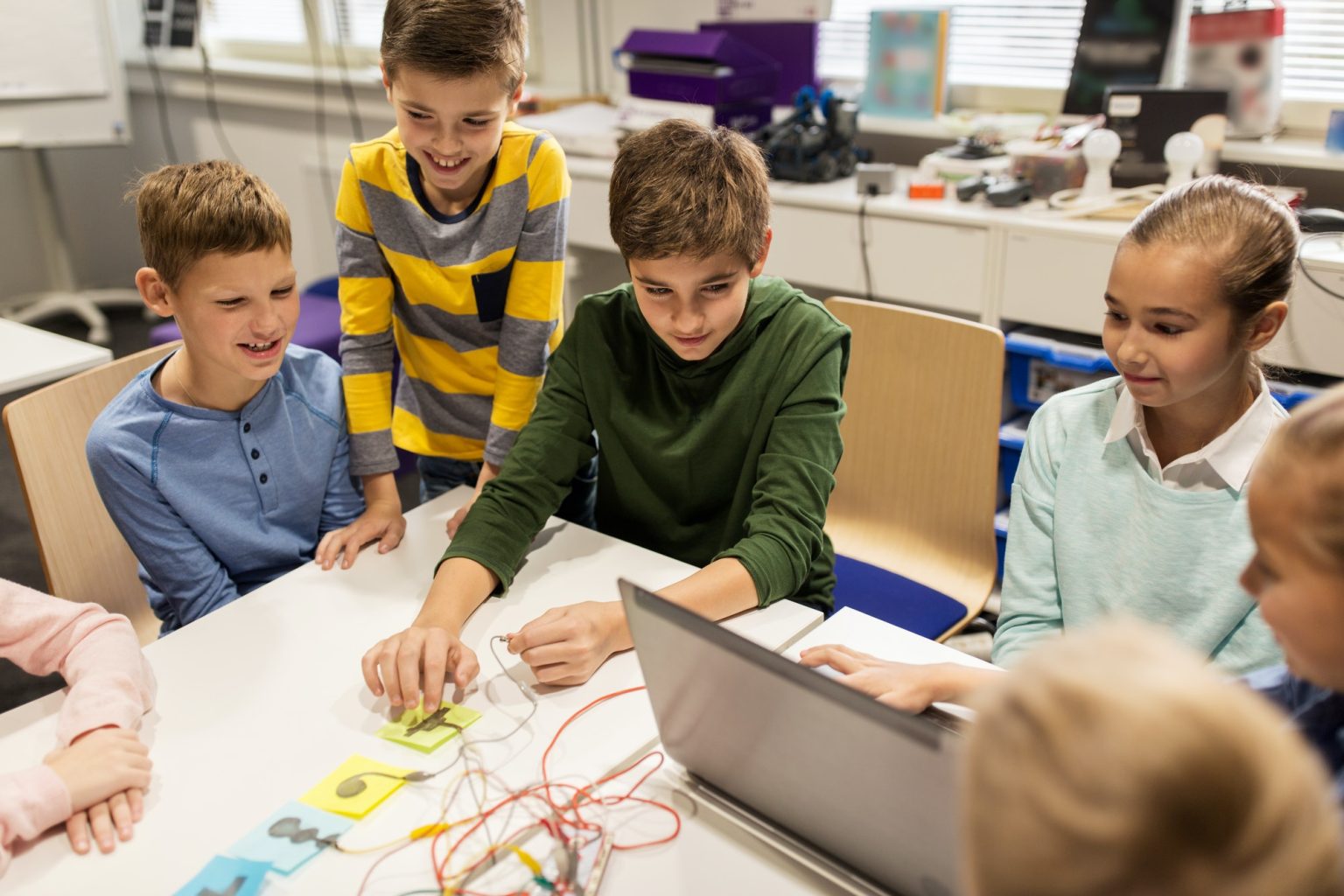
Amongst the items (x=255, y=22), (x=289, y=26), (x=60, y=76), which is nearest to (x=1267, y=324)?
(x=289, y=26)

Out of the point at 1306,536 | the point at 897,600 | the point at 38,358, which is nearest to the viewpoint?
the point at 1306,536

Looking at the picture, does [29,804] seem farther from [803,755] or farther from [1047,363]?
[1047,363]

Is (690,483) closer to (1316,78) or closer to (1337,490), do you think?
(1337,490)

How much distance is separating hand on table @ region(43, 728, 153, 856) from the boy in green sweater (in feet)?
0.72

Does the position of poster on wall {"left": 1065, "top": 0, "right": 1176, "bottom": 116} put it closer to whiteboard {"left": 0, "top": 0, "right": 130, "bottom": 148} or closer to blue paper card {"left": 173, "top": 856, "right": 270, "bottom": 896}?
blue paper card {"left": 173, "top": 856, "right": 270, "bottom": 896}

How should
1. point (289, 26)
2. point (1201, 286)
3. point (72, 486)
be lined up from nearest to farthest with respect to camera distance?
point (1201, 286) → point (72, 486) → point (289, 26)

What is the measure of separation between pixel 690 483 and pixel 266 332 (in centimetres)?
59

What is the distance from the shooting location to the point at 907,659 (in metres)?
1.09

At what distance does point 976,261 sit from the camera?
7.82ft

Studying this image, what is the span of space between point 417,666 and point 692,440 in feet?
1.59

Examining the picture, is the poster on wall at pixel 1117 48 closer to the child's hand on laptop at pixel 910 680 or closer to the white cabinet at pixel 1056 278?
the white cabinet at pixel 1056 278

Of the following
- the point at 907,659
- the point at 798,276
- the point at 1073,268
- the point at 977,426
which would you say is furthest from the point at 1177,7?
the point at 907,659

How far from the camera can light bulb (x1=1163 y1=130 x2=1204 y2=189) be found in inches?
88.8

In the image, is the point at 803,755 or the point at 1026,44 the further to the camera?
the point at 1026,44
